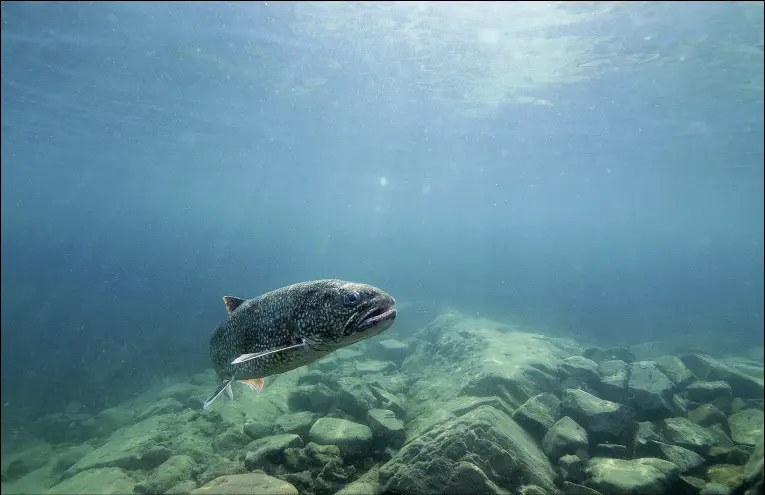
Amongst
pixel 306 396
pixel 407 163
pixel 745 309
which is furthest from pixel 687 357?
pixel 407 163

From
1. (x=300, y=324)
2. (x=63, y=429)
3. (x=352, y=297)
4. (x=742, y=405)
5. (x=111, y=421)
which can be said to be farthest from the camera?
(x=111, y=421)

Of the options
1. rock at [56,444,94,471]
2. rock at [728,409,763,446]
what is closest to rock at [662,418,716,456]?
rock at [728,409,763,446]

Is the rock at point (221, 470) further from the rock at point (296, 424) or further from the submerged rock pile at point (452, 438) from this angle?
the rock at point (296, 424)

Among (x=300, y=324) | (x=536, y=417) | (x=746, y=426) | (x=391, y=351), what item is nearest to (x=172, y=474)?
(x=300, y=324)

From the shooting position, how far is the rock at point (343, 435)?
5.37 meters

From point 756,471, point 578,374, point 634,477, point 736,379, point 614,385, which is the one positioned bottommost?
point 736,379

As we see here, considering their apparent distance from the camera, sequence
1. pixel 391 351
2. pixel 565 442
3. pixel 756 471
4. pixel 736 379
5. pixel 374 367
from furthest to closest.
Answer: pixel 391 351 < pixel 374 367 < pixel 736 379 < pixel 565 442 < pixel 756 471

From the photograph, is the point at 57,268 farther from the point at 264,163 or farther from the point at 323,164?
the point at 323,164

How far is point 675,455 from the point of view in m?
5.06

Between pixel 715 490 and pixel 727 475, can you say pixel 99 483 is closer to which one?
pixel 715 490

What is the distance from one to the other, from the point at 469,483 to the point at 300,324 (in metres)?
2.66

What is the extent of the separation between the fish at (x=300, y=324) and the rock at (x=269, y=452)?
1.38 meters

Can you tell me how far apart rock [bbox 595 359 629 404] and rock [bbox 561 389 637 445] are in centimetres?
129

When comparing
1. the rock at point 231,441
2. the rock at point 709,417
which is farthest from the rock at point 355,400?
the rock at point 709,417
